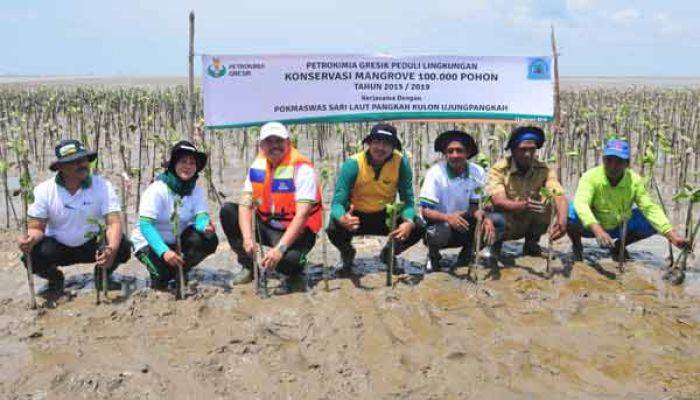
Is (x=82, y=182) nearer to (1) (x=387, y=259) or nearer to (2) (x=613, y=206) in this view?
(1) (x=387, y=259)

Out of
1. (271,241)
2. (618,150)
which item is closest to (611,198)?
(618,150)

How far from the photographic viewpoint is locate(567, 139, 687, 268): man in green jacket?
4859 mm

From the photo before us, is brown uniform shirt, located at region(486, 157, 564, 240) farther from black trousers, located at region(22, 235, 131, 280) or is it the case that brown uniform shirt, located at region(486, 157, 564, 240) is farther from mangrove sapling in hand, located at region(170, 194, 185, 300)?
black trousers, located at region(22, 235, 131, 280)

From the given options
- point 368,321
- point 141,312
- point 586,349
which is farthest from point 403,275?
point 141,312

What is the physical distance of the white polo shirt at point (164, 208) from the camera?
176 inches

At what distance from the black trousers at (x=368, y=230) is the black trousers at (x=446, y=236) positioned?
0.29 feet

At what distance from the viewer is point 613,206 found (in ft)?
16.8

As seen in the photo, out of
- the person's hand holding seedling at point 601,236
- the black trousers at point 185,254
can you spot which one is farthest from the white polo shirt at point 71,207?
the person's hand holding seedling at point 601,236

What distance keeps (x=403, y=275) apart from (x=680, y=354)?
2071mm

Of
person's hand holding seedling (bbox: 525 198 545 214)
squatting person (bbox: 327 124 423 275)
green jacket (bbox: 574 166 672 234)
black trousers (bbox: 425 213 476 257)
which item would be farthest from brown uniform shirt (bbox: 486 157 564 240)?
squatting person (bbox: 327 124 423 275)

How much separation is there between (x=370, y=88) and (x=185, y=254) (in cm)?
220

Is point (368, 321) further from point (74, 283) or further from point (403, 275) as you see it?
point (74, 283)

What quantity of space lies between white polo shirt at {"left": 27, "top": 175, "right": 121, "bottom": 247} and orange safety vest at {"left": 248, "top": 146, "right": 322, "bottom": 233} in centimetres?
104

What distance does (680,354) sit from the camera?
11.8ft
